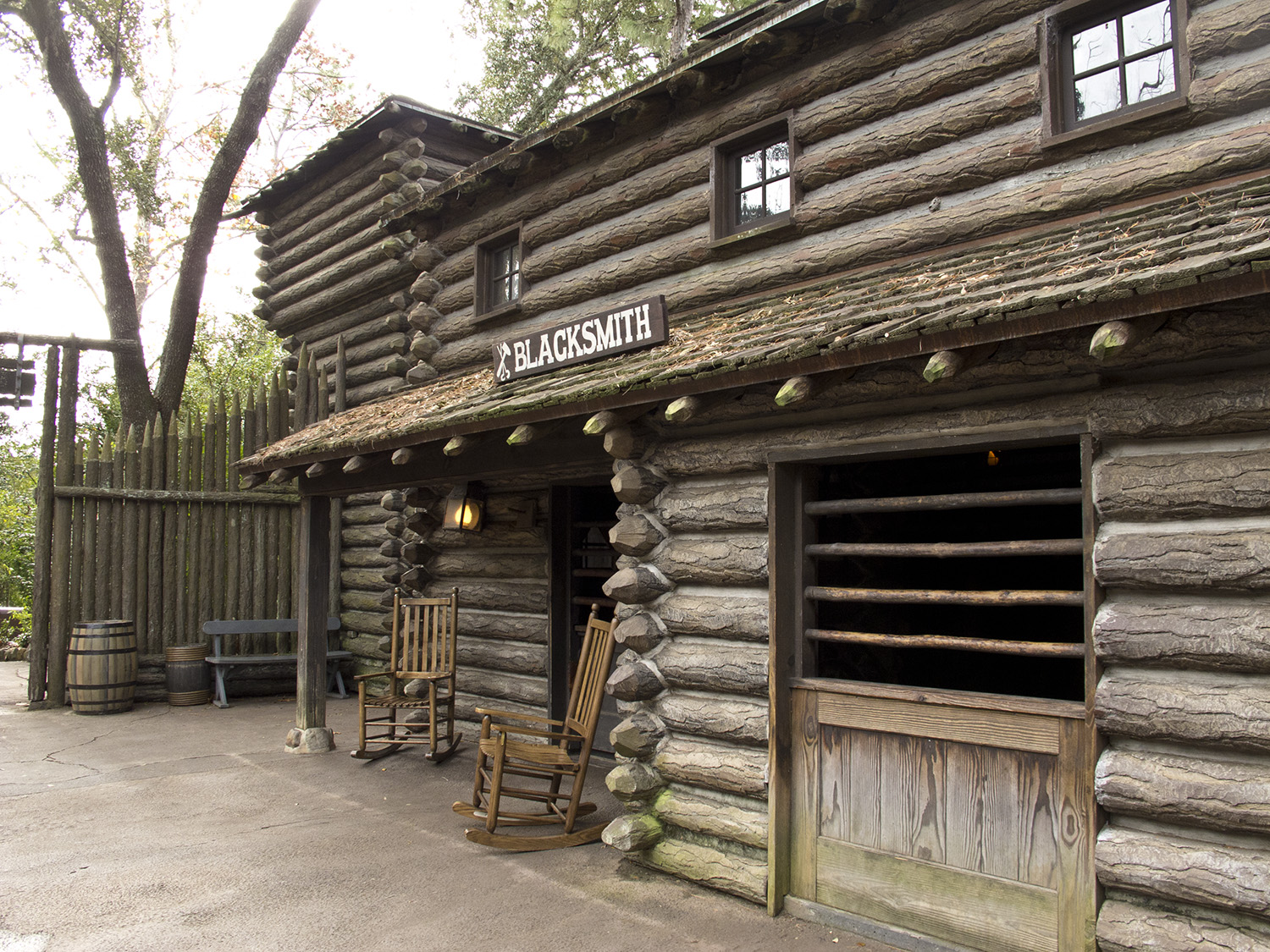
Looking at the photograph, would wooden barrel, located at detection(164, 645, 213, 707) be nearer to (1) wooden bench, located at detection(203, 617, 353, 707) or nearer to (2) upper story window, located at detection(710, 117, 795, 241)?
(1) wooden bench, located at detection(203, 617, 353, 707)

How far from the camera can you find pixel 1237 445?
135 inches

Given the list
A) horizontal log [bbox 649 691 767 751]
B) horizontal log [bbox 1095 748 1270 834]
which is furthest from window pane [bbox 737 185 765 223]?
horizontal log [bbox 1095 748 1270 834]

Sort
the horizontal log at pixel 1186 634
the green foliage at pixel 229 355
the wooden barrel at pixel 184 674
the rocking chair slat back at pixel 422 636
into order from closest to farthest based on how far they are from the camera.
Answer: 1. the horizontal log at pixel 1186 634
2. the rocking chair slat back at pixel 422 636
3. the wooden barrel at pixel 184 674
4. the green foliage at pixel 229 355

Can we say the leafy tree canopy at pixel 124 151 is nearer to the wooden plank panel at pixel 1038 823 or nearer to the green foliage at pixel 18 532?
the green foliage at pixel 18 532

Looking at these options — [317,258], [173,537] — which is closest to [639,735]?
[173,537]

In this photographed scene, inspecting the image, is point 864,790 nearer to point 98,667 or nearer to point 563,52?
point 98,667

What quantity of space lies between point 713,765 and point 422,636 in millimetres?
4097

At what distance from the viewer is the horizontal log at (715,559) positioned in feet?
16.2

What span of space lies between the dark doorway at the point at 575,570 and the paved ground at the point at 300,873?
4.12 ft

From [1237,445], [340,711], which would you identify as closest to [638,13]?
[340,711]

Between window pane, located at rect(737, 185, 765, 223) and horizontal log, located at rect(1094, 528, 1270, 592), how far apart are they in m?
3.63

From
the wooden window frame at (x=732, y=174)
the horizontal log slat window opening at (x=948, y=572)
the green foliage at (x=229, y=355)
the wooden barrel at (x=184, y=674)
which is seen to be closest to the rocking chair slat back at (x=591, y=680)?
the horizontal log slat window opening at (x=948, y=572)

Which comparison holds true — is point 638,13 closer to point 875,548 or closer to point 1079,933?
point 875,548

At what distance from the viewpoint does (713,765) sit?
5039 millimetres
